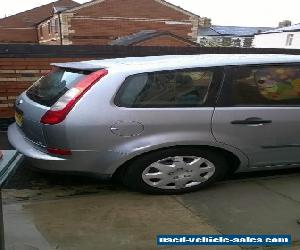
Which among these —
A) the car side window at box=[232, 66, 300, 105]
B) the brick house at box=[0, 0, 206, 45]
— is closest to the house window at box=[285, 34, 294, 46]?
the brick house at box=[0, 0, 206, 45]

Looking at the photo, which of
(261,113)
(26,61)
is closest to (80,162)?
(261,113)

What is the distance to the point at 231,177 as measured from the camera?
14.1 ft

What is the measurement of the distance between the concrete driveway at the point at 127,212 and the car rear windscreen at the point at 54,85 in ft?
3.02

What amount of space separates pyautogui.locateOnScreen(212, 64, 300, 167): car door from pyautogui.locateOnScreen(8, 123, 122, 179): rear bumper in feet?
3.49

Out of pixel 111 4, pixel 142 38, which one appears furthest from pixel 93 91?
pixel 111 4

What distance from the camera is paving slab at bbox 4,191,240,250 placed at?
2.90m

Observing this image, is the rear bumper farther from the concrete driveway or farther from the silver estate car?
the concrete driveway

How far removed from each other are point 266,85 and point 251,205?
4.07 feet

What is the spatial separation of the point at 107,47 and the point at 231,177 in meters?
3.26

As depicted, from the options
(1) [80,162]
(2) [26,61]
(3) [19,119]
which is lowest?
(1) [80,162]

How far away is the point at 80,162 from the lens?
350 cm

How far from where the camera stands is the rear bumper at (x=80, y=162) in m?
3.48

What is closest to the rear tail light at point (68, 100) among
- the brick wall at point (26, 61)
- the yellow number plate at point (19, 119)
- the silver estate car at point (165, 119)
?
the silver estate car at point (165, 119)

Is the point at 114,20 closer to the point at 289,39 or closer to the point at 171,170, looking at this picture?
the point at 289,39
